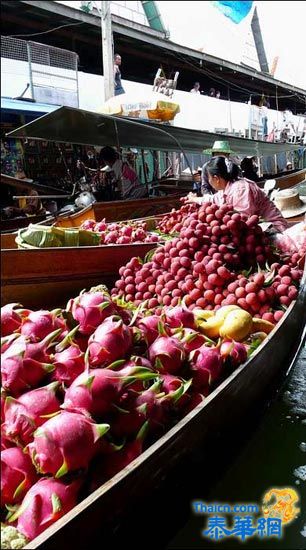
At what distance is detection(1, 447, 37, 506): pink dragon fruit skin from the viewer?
3.51ft

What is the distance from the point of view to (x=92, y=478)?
3.69 ft

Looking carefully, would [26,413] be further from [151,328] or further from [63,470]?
[151,328]

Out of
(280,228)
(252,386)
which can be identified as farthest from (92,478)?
(280,228)

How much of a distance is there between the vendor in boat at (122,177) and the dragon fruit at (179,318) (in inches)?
188

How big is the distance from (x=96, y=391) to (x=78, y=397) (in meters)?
0.05

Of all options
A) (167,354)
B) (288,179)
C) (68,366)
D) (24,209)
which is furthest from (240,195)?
(288,179)

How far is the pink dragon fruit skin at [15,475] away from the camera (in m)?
1.07

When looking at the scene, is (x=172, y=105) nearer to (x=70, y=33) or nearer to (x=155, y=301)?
(x=70, y=33)

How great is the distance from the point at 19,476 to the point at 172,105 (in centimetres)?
657

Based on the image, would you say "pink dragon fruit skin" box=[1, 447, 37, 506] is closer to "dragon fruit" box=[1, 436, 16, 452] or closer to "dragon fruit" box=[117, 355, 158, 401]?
"dragon fruit" box=[1, 436, 16, 452]

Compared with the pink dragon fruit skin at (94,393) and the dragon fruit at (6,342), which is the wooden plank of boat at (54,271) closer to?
the dragon fruit at (6,342)

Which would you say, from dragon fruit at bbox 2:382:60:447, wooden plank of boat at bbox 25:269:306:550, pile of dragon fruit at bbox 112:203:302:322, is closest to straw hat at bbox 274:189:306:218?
pile of dragon fruit at bbox 112:203:302:322

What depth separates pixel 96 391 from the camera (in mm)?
1150

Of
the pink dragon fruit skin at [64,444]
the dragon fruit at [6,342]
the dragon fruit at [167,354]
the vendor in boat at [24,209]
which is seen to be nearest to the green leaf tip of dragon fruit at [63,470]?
the pink dragon fruit skin at [64,444]
